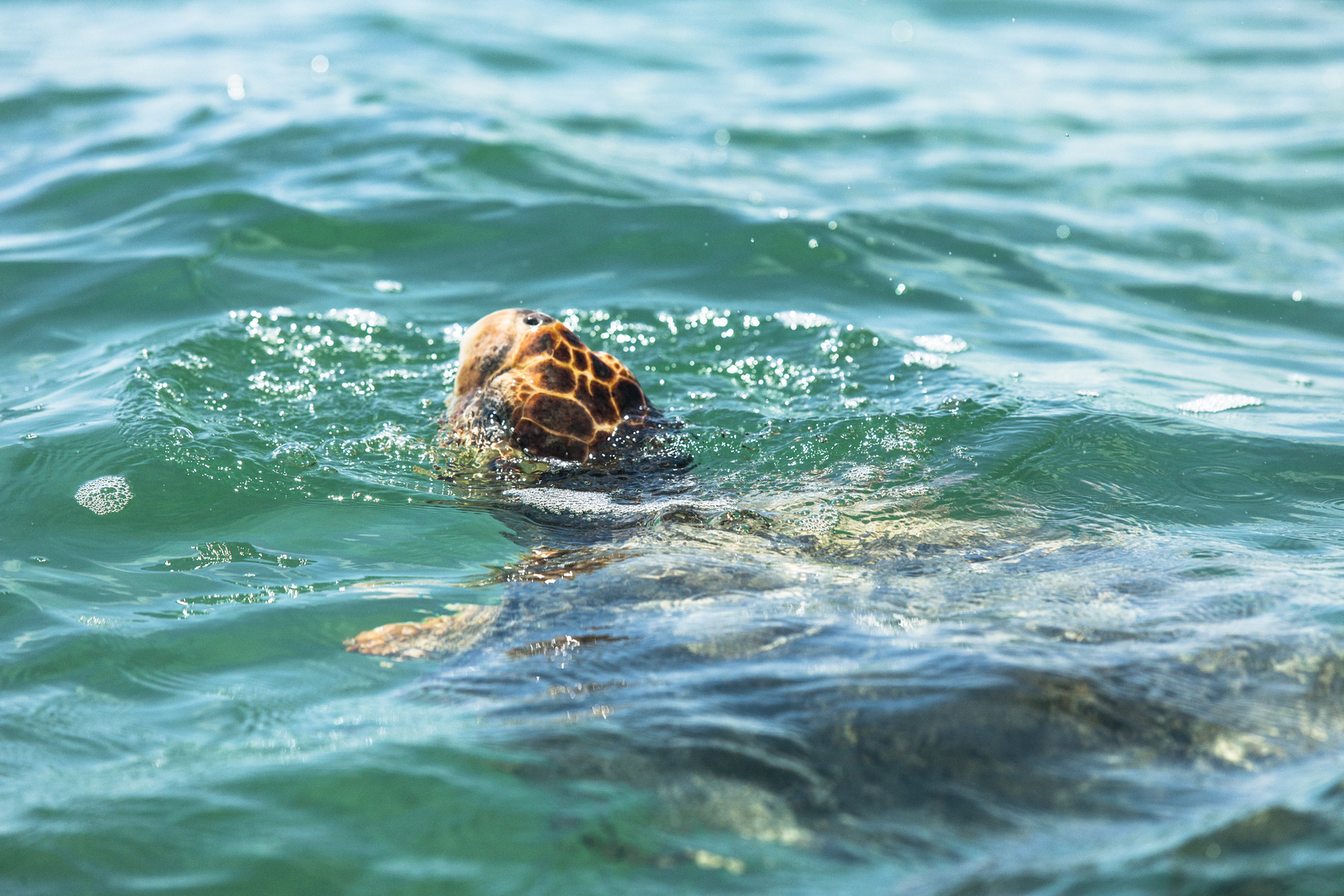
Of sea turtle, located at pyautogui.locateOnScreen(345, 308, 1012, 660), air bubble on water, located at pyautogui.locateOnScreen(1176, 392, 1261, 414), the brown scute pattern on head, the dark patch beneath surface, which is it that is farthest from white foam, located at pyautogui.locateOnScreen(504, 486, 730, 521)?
air bubble on water, located at pyautogui.locateOnScreen(1176, 392, 1261, 414)

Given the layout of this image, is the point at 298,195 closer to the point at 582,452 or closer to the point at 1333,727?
the point at 582,452

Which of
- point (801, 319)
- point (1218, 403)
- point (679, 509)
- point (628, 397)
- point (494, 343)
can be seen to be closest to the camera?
point (679, 509)

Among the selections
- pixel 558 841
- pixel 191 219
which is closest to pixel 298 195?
pixel 191 219

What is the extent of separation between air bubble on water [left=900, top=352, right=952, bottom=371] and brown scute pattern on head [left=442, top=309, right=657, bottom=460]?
220 cm

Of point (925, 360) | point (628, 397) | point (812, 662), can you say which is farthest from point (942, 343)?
point (812, 662)

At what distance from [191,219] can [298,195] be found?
2.81ft

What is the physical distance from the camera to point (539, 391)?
4844 millimetres

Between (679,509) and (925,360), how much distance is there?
2757 millimetres

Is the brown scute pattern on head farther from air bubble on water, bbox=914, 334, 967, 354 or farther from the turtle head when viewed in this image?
air bubble on water, bbox=914, 334, 967, 354

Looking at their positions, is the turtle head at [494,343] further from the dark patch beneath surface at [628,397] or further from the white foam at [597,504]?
the white foam at [597,504]

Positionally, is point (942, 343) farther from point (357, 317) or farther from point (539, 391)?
point (357, 317)

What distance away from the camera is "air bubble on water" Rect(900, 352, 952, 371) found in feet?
21.9

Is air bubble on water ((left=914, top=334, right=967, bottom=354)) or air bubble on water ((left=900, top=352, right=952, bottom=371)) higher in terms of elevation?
air bubble on water ((left=914, top=334, right=967, bottom=354))

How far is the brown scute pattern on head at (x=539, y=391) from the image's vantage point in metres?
4.86
